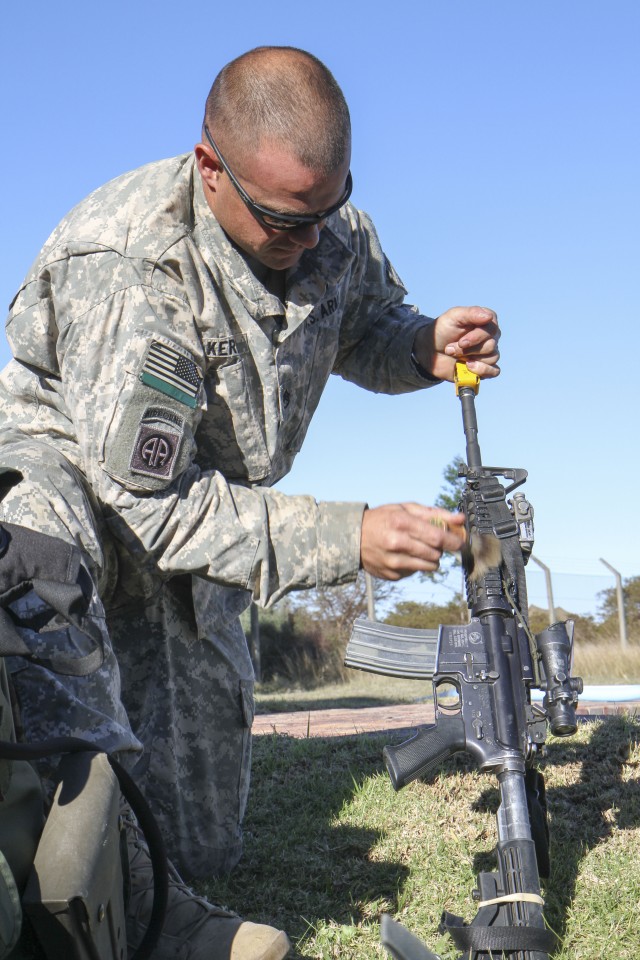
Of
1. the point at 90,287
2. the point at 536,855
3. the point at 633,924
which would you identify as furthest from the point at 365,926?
the point at 90,287

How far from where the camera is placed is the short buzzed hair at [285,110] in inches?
124

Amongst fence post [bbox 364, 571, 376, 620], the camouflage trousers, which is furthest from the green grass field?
fence post [bbox 364, 571, 376, 620]

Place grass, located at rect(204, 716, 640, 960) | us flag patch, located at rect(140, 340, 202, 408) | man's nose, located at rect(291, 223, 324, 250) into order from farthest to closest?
man's nose, located at rect(291, 223, 324, 250) → us flag patch, located at rect(140, 340, 202, 408) → grass, located at rect(204, 716, 640, 960)

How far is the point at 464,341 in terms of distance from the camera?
3.69 meters

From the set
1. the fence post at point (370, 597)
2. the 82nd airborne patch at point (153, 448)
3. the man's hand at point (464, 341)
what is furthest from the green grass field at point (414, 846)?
the fence post at point (370, 597)

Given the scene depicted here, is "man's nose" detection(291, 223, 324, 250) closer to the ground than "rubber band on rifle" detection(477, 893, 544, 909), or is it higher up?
higher up

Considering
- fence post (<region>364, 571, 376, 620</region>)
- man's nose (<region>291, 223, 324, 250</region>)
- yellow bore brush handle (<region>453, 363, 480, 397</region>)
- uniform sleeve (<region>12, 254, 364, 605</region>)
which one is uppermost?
fence post (<region>364, 571, 376, 620</region>)

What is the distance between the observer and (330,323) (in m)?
3.81

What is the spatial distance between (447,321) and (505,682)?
1.36 metres

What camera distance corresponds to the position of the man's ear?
3.31 meters

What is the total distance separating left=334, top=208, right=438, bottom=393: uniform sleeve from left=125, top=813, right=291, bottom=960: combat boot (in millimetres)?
2108

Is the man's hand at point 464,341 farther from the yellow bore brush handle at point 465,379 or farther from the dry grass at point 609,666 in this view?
the dry grass at point 609,666

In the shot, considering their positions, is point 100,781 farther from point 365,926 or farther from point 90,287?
point 90,287

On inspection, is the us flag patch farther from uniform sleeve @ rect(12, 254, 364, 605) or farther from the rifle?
the rifle
